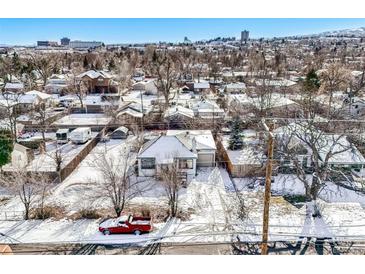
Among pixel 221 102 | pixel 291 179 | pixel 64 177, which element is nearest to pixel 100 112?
pixel 221 102

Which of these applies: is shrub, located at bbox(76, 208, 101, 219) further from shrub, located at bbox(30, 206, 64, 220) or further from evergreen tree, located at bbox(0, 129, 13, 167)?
evergreen tree, located at bbox(0, 129, 13, 167)

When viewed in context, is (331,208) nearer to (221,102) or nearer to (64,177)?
(64,177)

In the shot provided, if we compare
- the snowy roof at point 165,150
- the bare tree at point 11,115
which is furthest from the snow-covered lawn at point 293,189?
the bare tree at point 11,115

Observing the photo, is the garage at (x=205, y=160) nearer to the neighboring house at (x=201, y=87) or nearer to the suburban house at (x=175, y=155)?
the suburban house at (x=175, y=155)

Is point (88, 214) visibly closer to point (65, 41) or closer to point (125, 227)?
point (125, 227)

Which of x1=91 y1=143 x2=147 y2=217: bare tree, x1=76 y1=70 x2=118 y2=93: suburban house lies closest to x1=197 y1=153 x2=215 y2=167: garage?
x1=91 y1=143 x2=147 y2=217: bare tree
